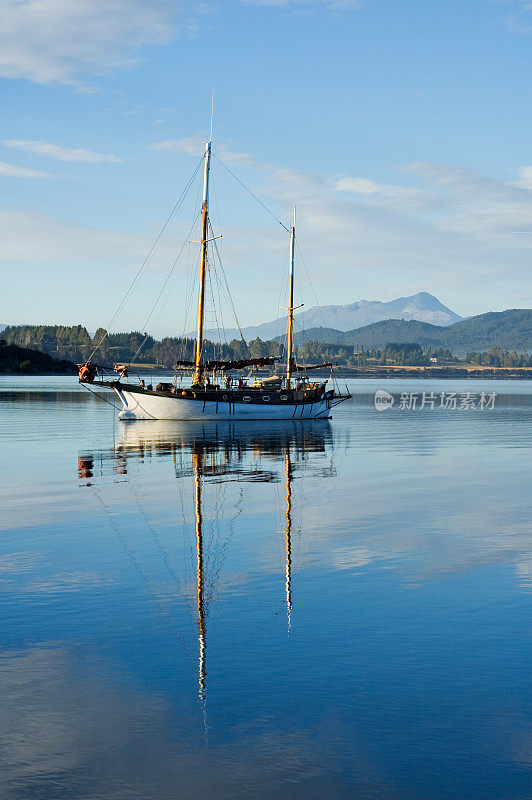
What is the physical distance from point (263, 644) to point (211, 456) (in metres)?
37.4

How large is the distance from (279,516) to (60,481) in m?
14.1

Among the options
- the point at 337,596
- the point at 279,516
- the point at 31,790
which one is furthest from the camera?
the point at 279,516

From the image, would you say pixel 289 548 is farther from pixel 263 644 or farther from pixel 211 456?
pixel 211 456

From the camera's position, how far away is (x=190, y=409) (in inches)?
3565

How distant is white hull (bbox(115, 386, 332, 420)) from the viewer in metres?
90.1

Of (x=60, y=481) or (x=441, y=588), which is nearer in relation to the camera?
(x=441, y=588)

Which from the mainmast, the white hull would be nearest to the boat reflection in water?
the mainmast

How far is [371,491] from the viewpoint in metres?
37.1

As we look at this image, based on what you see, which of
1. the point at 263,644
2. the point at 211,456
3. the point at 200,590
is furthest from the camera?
the point at 211,456

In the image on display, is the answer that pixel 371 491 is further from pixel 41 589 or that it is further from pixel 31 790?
pixel 31 790

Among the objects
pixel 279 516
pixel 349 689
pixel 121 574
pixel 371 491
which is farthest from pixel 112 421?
pixel 349 689

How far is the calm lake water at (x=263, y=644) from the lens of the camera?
34.3ft

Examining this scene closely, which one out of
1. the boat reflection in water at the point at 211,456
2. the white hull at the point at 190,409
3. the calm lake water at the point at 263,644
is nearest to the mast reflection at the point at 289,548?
the boat reflection in water at the point at 211,456

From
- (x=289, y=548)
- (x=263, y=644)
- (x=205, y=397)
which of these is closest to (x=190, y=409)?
(x=205, y=397)
